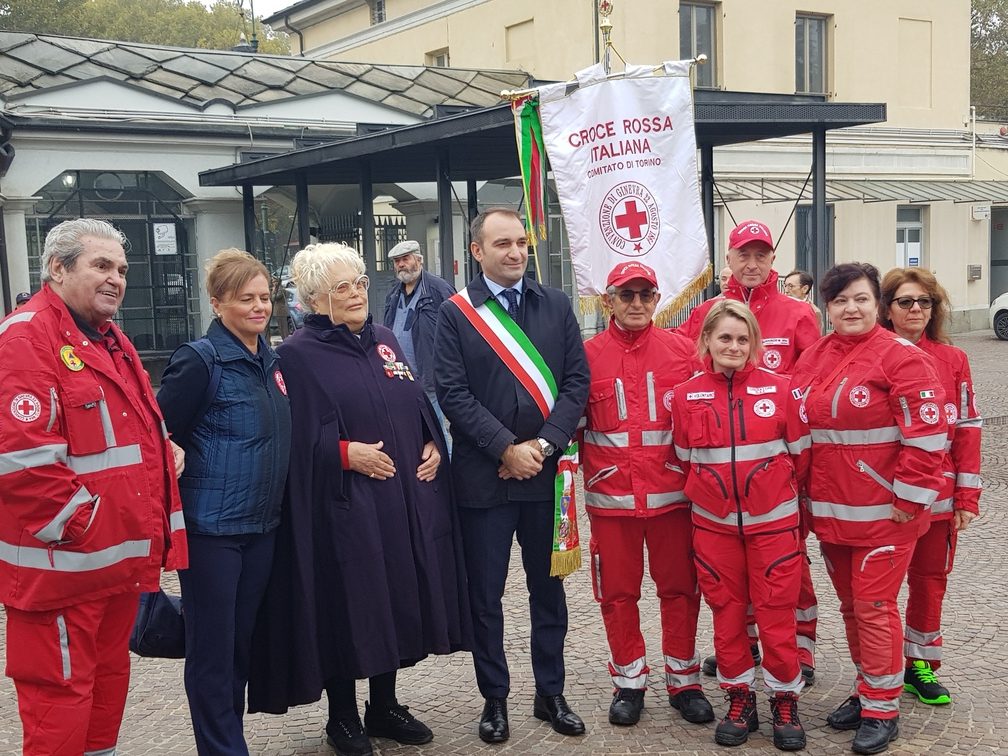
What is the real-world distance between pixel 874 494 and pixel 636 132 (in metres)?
3.96

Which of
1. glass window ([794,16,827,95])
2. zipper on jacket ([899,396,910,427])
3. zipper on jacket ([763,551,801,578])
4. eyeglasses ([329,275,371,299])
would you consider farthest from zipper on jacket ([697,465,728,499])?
glass window ([794,16,827,95])

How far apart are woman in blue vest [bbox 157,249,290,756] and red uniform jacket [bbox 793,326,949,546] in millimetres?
2118

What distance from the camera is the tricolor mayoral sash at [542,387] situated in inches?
173

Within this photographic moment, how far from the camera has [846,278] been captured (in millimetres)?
4293

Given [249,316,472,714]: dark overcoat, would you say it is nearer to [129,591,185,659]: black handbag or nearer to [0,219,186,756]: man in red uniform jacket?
[129,591,185,659]: black handbag

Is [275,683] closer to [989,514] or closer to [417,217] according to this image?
[989,514]

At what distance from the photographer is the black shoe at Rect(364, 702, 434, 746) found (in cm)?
436

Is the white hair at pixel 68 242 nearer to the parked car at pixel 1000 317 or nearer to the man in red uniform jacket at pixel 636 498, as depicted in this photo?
the man in red uniform jacket at pixel 636 498

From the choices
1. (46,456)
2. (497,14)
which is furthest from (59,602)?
(497,14)

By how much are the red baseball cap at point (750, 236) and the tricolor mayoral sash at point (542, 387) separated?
120 centimetres

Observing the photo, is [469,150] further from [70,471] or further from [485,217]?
[70,471]

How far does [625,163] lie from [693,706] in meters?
4.17

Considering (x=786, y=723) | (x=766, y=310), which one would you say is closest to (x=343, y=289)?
(x=766, y=310)

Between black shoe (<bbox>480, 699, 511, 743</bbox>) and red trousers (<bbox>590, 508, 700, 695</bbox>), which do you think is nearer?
black shoe (<bbox>480, 699, 511, 743</bbox>)
